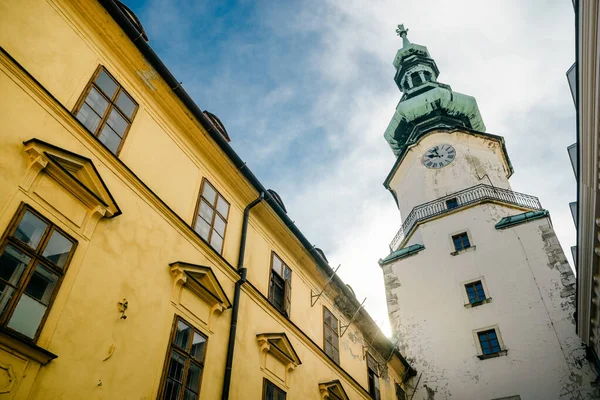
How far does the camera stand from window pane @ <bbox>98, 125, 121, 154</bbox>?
755 cm

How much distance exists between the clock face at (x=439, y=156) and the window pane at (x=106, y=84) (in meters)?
21.9

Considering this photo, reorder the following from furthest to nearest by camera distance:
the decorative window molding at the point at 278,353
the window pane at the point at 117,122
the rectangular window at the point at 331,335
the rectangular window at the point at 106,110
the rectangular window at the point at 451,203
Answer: the rectangular window at the point at 451,203
the rectangular window at the point at 331,335
the decorative window molding at the point at 278,353
the window pane at the point at 117,122
the rectangular window at the point at 106,110

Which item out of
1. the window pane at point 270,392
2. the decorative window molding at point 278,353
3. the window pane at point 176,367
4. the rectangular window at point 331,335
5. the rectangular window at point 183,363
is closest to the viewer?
the rectangular window at point 183,363

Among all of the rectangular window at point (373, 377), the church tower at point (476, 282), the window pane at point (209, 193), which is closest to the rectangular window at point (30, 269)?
the window pane at point (209, 193)

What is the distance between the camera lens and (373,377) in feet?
49.7

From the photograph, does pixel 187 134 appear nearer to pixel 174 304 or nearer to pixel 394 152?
pixel 174 304

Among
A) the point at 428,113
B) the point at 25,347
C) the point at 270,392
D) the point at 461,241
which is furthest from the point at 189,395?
the point at 428,113

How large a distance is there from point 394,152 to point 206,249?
28888 millimetres

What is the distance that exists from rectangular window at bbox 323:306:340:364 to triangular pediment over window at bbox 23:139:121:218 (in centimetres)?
774

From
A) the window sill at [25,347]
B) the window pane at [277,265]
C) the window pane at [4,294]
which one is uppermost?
the window pane at [277,265]

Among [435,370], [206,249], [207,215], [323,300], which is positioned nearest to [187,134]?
[207,215]

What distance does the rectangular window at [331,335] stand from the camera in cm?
→ 1281

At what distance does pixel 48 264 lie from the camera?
5773mm

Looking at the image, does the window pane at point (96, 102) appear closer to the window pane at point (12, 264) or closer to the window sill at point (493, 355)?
the window pane at point (12, 264)
